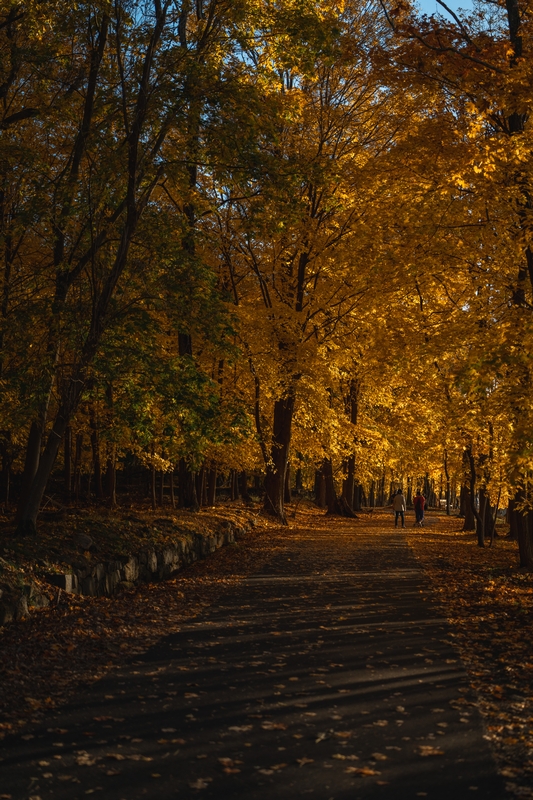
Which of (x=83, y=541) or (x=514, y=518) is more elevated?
(x=83, y=541)

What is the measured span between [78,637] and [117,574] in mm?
3476

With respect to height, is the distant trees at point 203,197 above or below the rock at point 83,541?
above

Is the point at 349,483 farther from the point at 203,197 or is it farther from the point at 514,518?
the point at 203,197

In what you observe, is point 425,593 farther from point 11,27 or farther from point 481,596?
point 11,27

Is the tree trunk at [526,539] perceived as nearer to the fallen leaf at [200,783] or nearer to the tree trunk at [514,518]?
the tree trunk at [514,518]

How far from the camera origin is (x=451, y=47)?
36.1 ft

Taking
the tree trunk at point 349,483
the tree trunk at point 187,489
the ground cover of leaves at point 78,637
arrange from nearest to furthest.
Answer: the ground cover of leaves at point 78,637 < the tree trunk at point 187,489 < the tree trunk at point 349,483

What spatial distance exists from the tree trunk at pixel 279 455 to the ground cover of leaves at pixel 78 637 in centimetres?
1177

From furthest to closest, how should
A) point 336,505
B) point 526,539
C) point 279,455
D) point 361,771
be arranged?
point 336,505, point 279,455, point 526,539, point 361,771

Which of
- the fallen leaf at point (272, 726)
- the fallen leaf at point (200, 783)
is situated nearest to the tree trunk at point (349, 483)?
the fallen leaf at point (272, 726)

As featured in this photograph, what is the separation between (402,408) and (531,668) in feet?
74.0

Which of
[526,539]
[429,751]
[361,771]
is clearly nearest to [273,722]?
[361,771]

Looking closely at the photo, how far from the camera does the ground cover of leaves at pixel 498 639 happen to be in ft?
15.9

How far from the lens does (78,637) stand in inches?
307
